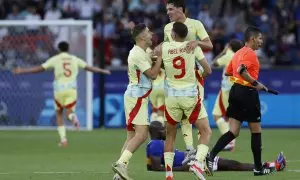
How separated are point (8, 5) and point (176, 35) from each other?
1773cm

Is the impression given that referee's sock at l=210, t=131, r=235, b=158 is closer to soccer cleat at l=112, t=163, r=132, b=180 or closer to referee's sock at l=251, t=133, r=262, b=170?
referee's sock at l=251, t=133, r=262, b=170

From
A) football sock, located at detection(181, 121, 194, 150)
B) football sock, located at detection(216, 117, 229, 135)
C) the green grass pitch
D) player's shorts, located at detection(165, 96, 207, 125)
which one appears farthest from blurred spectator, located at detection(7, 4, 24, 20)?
player's shorts, located at detection(165, 96, 207, 125)

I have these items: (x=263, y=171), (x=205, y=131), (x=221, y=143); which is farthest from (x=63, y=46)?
(x=205, y=131)

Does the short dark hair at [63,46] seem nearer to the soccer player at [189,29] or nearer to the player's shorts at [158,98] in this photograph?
the player's shorts at [158,98]

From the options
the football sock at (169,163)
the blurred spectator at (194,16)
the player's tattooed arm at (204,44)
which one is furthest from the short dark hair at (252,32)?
the blurred spectator at (194,16)

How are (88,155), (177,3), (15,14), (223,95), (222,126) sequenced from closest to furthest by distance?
(177,3), (88,155), (222,126), (223,95), (15,14)

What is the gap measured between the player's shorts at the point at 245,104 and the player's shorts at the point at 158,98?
25.2ft

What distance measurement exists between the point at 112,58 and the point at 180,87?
Result: 592 inches

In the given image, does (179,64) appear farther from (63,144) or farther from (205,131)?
(63,144)

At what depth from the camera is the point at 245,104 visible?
48.6ft

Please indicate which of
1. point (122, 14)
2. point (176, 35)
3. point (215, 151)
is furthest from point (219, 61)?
point (122, 14)

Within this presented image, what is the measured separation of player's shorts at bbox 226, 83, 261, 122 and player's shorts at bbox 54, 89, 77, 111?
26.2ft

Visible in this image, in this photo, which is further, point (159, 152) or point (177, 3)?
point (159, 152)

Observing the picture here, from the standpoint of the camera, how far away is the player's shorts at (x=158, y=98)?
22734 millimetres
